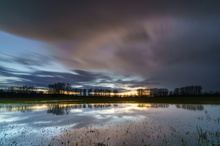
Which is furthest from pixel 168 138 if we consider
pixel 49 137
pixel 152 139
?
pixel 49 137

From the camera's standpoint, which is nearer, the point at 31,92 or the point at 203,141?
the point at 203,141

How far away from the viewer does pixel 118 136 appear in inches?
680

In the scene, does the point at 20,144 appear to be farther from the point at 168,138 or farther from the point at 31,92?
the point at 31,92

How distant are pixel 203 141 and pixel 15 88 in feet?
685

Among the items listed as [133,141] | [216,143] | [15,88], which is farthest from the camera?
[15,88]

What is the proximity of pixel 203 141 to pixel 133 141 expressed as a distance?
16.9ft

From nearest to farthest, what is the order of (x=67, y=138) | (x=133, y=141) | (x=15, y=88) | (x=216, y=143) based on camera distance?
(x=216, y=143), (x=133, y=141), (x=67, y=138), (x=15, y=88)

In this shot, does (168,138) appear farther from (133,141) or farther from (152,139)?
(133,141)

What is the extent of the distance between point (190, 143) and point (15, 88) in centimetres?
20860

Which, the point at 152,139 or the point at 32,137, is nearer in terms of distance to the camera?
the point at 152,139

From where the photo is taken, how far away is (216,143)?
1402 centimetres

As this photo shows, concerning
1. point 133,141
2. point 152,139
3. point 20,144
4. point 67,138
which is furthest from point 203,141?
point 20,144

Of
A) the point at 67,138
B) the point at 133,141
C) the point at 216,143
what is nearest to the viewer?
the point at 216,143

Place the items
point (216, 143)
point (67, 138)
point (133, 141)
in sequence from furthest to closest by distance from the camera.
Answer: point (67, 138) < point (133, 141) < point (216, 143)
